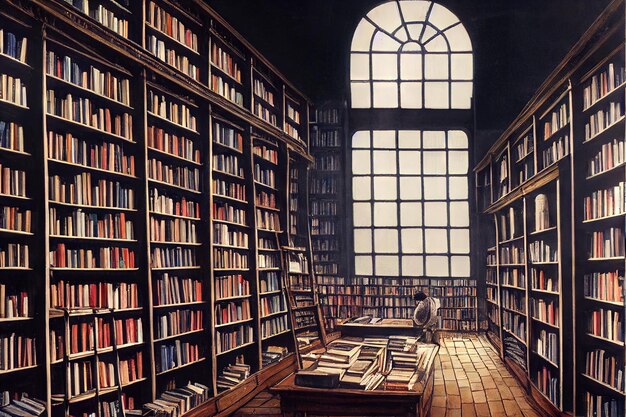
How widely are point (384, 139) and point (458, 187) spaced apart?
1631mm

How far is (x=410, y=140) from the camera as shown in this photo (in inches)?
443

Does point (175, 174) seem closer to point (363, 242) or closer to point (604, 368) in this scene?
point (604, 368)

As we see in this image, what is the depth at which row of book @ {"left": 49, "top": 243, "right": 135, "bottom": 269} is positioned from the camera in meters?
4.12

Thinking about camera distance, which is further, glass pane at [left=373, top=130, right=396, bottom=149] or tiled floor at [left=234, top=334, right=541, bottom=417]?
glass pane at [left=373, top=130, right=396, bottom=149]

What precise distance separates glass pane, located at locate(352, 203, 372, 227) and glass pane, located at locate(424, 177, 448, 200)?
1.12m

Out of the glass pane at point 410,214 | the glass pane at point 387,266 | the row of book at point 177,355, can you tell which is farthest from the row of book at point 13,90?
the glass pane at point 410,214

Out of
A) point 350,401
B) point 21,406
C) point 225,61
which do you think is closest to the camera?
point 21,406

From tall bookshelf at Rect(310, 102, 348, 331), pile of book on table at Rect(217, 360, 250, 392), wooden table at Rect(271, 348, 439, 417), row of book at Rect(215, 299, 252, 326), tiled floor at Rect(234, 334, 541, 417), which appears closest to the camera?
wooden table at Rect(271, 348, 439, 417)

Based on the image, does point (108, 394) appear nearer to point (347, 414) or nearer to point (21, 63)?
point (347, 414)

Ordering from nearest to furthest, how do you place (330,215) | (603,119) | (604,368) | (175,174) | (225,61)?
(604,368)
(603,119)
(175,174)
(225,61)
(330,215)

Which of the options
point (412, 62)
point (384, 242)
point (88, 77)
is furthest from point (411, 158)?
point (88, 77)

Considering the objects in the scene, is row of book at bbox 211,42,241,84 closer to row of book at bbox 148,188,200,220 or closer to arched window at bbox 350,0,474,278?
row of book at bbox 148,188,200,220

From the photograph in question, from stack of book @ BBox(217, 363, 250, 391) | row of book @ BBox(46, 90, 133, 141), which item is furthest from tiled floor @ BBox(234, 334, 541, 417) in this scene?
row of book @ BBox(46, 90, 133, 141)

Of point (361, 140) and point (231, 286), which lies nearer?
point (231, 286)
